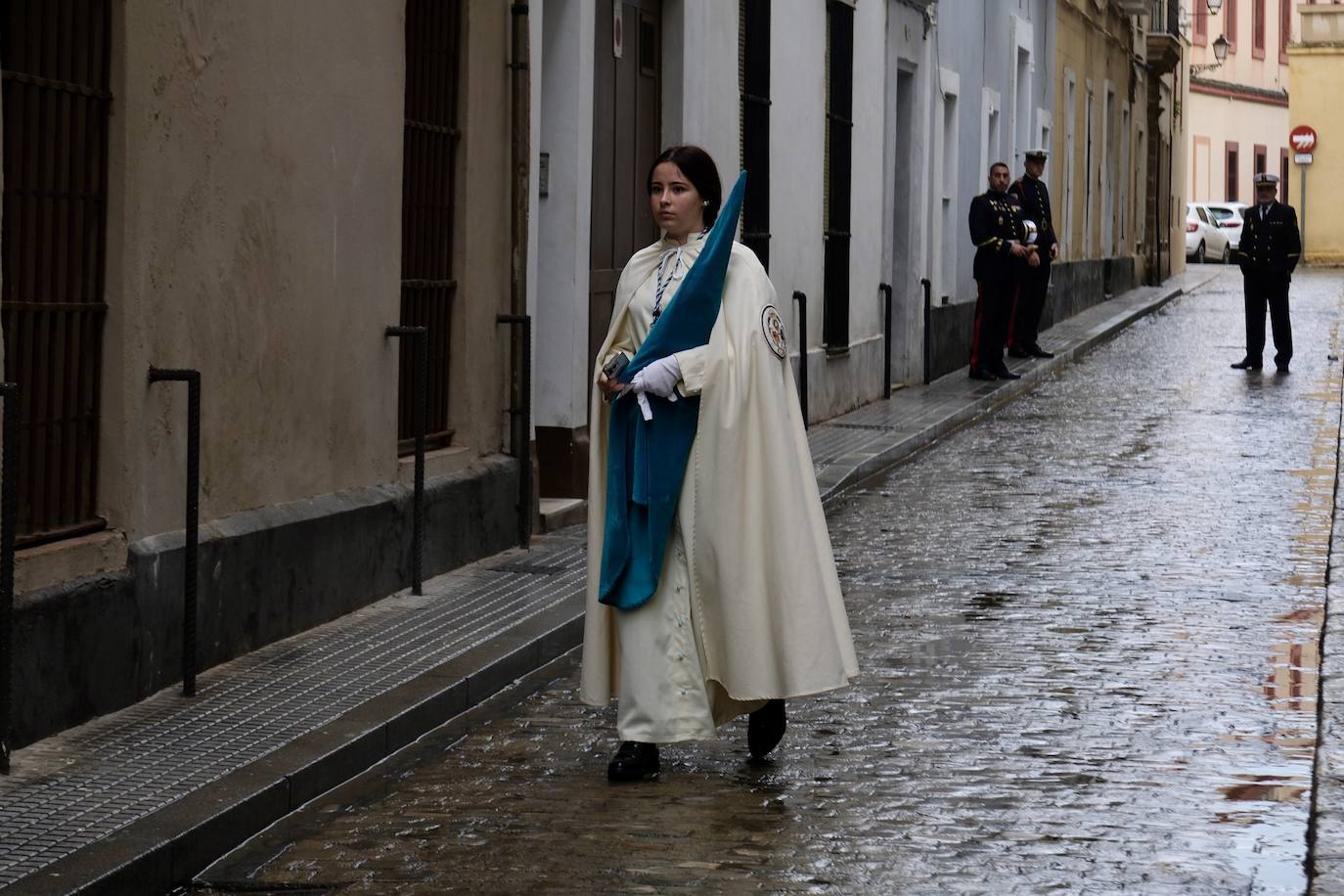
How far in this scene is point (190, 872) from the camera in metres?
5.61

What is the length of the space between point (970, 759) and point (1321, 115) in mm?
51353

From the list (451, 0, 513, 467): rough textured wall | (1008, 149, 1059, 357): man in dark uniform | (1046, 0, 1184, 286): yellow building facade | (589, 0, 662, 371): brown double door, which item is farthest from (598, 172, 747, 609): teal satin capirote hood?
(1046, 0, 1184, 286): yellow building facade

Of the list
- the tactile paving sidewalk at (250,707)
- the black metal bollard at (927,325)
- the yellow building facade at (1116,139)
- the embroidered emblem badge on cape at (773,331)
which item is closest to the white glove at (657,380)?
the embroidered emblem badge on cape at (773,331)

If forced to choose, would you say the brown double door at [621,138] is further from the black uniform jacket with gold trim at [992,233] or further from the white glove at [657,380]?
the black uniform jacket with gold trim at [992,233]

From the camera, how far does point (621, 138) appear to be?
42.5 feet

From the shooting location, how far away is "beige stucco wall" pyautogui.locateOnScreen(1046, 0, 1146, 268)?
3191cm

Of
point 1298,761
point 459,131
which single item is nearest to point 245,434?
point 459,131

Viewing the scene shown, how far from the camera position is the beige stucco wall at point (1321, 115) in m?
54.4

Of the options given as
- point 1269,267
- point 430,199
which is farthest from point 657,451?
point 1269,267

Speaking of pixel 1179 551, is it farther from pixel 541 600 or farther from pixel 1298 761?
pixel 1298 761

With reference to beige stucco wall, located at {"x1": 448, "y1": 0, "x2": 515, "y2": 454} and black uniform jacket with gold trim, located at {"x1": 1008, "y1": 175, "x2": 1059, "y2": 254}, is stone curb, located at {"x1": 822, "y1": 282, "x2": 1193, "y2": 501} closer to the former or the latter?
black uniform jacket with gold trim, located at {"x1": 1008, "y1": 175, "x2": 1059, "y2": 254}

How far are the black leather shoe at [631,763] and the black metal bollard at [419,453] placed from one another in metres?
2.86

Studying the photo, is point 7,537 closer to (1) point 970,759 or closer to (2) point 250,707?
(2) point 250,707

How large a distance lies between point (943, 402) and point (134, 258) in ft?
40.6
